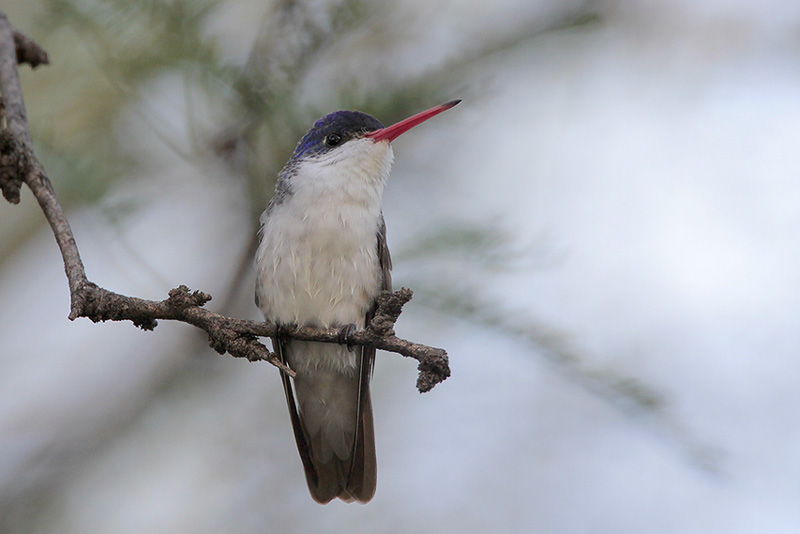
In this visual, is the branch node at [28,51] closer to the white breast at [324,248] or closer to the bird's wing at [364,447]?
the white breast at [324,248]

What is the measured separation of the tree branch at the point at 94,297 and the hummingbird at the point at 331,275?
1.21 m

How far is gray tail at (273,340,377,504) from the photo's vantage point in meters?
4.06

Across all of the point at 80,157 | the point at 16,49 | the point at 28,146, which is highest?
the point at 80,157

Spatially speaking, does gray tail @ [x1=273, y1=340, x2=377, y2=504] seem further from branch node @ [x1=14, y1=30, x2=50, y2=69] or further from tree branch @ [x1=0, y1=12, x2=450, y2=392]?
branch node @ [x1=14, y1=30, x2=50, y2=69]

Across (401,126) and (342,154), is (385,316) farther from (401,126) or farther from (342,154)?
(342,154)

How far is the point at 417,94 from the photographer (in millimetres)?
3750

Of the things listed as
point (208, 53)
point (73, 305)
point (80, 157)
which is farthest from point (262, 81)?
point (73, 305)

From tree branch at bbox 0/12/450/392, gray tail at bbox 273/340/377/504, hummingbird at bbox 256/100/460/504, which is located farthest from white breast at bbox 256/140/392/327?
tree branch at bbox 0/12/450/392

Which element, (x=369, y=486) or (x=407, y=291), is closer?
(x=407, y=291)

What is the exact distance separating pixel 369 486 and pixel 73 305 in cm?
249

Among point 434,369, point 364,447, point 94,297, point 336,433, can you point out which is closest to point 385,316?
point 434,369

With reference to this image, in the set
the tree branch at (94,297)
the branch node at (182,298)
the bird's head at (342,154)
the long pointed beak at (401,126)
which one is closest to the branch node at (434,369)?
the tree branch at (94,297)

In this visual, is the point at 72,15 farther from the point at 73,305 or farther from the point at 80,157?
the point at 73,305

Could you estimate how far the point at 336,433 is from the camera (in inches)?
166
